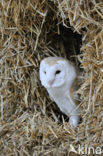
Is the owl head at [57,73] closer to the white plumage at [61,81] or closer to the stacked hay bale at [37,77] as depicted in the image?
the white plumage at [61,81]

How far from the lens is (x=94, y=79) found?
1.72 metres

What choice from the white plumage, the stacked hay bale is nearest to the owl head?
the white plumage

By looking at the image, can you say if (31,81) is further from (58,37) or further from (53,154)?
(53,154)

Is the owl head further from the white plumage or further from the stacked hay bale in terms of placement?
the stacked hay bale

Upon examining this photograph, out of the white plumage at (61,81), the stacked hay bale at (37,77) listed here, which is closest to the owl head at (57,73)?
the white plumage at (61,81)

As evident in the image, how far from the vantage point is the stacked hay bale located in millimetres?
1697

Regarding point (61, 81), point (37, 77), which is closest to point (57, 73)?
point (61, 81)

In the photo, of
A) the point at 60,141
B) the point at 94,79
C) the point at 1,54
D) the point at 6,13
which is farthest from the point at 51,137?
the point at 6,13

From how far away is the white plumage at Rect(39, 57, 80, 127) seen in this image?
1967 mm

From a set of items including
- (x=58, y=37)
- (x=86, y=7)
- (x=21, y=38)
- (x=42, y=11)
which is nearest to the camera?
(x=86, y=7)

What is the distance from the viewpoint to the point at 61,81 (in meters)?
2.00

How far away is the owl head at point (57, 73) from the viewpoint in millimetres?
1956

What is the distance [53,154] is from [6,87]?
0.68 metres

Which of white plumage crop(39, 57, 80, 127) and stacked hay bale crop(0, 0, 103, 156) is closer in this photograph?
stacked hay bale crop(0, 0, 103, 156)
